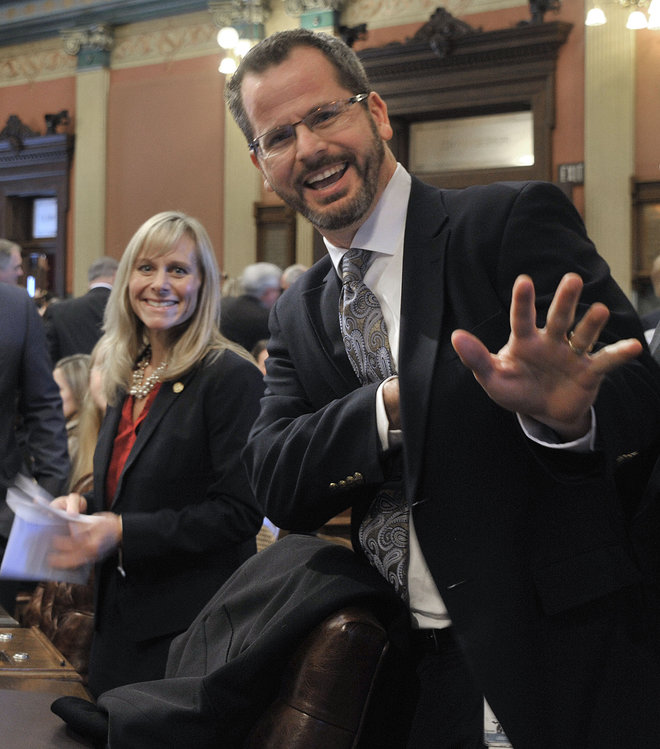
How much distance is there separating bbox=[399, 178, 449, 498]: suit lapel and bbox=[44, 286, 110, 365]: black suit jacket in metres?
4.87

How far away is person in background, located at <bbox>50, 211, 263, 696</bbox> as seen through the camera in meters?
2.11

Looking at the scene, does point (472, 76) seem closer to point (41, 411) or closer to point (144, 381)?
point (41, 411)

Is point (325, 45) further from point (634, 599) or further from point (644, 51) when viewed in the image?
point (644, 51)

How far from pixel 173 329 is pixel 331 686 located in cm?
140

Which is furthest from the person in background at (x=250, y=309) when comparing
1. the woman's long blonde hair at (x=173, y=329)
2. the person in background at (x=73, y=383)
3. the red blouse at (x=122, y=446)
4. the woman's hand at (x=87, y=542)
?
the woman's hand at (x=87, y=542)

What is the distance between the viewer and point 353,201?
137 centimetres

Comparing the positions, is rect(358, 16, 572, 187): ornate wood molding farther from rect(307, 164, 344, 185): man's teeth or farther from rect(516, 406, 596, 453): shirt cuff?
rect(516, 406, 596, 453): shirt cuff

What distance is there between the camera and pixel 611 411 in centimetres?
108

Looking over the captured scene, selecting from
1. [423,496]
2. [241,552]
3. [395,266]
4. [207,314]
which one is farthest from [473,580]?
[207,314]

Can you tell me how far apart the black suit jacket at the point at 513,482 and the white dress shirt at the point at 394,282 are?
1.9 inches

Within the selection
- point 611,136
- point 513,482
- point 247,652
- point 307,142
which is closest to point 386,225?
point 307,142

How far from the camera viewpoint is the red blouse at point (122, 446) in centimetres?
229

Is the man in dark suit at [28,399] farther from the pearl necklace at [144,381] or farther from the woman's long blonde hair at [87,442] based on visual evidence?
the pearl necklace at [144,381]

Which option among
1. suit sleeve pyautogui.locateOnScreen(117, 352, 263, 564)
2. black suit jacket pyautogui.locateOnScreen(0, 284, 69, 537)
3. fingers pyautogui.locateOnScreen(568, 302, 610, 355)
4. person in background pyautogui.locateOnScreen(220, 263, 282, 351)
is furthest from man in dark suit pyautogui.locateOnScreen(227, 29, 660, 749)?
person in background pyautogui.locateOnScreen(220, 263, 282, 351)
